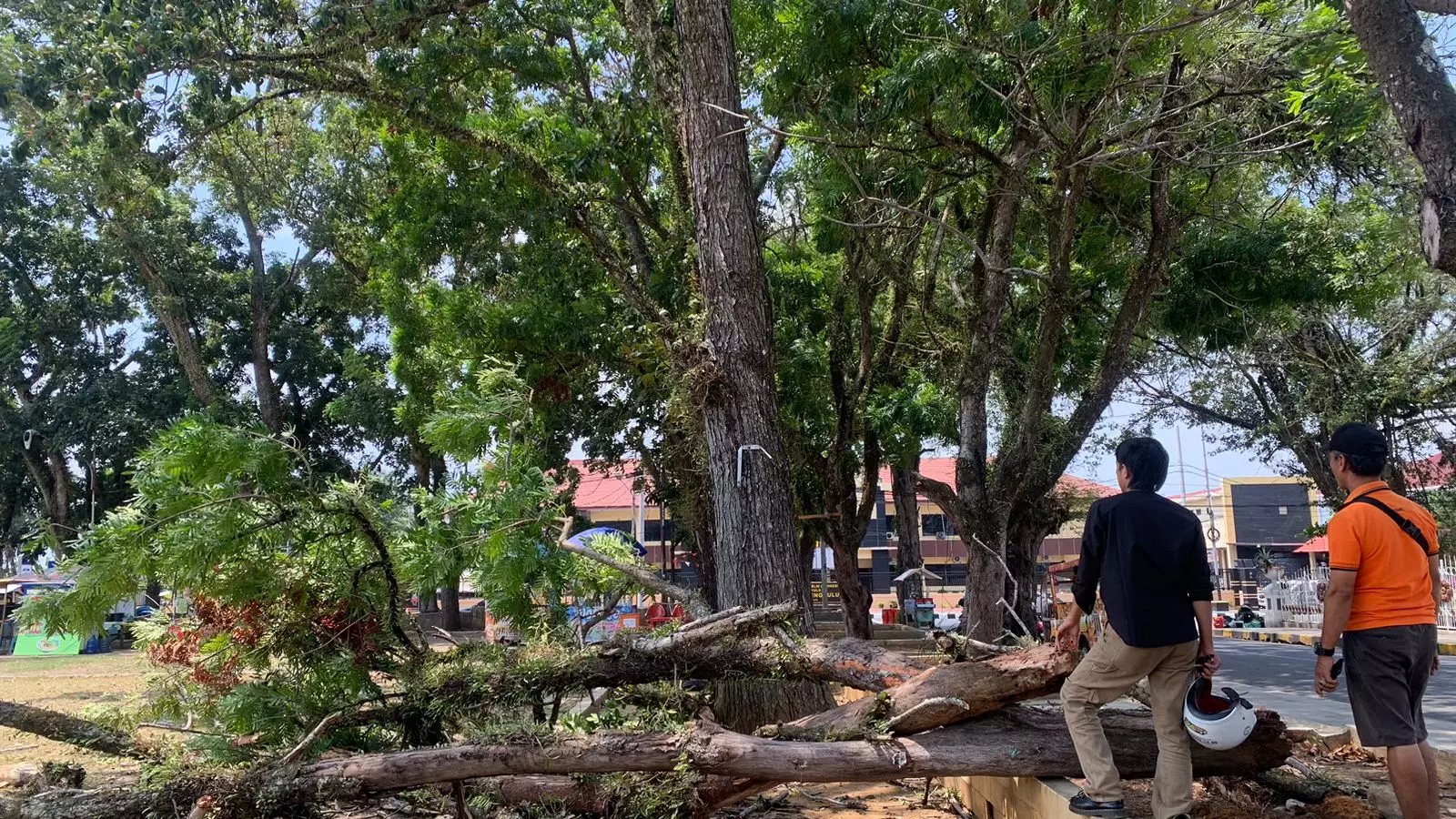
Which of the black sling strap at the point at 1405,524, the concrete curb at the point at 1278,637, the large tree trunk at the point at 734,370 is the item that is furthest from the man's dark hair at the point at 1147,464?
the concrete curb at the point at 1278,637

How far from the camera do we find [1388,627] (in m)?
3.62

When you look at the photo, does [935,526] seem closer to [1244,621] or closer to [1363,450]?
[1244,621]

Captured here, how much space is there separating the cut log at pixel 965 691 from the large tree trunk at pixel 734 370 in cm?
167

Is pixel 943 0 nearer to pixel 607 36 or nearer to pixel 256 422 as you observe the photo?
pixel 607 36

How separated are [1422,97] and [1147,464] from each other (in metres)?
1.99

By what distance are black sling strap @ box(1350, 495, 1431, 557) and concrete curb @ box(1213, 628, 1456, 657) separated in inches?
669

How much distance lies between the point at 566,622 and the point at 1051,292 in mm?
5664

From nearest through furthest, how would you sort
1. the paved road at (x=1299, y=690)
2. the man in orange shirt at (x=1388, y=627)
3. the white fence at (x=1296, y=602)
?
the man in orange shirt at (x=1388, y=627) < the paved road at (x=1299, y=690) < the white fence at (x=1296, y=602)

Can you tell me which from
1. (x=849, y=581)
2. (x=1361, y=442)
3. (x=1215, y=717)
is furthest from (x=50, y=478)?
(x=1361, y=442)

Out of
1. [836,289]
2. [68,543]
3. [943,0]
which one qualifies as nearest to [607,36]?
[836,289]

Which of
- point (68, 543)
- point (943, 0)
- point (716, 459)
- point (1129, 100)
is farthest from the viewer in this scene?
point (1129, 100)

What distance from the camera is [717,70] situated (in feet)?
22.0

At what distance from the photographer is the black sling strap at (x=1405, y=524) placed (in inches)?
145

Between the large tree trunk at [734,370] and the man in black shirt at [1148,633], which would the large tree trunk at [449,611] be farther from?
the man in black shirt at [1148,633]
